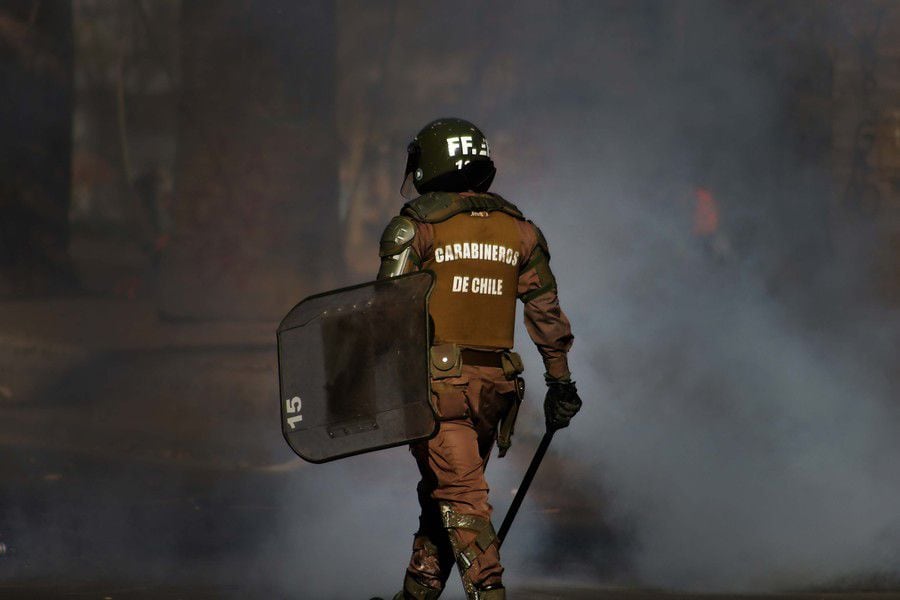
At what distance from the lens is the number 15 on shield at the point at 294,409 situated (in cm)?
495

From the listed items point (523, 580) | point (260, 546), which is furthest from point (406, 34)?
point (523, 580)

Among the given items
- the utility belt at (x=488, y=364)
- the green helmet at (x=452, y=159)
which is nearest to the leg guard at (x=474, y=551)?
the utility belt at (x=488, y=364)

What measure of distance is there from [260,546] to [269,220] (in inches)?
137

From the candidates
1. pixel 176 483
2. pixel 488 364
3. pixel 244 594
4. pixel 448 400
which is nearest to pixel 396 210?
pixel 176 483

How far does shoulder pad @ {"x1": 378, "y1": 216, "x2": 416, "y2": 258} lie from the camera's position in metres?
5.02

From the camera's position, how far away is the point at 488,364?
5.15m

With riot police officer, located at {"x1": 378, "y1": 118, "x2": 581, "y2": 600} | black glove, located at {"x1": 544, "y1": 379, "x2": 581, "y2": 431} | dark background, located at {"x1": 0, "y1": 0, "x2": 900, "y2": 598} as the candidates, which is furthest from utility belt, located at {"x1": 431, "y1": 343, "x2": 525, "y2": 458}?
dark background, located at {"x1": 0, "y1": 0, "x2": 900, "y2": 598}

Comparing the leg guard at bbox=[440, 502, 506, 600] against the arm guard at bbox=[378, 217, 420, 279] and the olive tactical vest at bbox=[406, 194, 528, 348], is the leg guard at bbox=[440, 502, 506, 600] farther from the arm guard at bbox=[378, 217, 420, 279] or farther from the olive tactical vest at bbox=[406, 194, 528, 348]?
the arm guard at bbox=[378, 217, 420, 279]

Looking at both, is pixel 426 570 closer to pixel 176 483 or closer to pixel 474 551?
pixel 474 551

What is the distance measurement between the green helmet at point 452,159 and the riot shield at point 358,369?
0.49 metres

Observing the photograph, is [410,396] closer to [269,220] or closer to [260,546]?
[260,546]

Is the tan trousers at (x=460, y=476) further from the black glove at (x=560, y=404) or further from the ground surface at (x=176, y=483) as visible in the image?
the ground surface at (x=176, y=483)

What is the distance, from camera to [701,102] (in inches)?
412

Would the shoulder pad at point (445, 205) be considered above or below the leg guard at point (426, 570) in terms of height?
above
